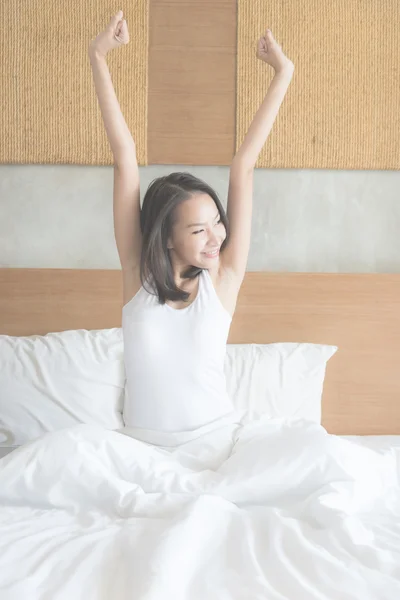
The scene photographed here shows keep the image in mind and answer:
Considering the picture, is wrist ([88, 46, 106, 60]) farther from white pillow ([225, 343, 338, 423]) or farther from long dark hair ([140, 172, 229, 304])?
white pillow ([225, 343, 338, 423])

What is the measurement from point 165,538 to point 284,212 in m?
1.92

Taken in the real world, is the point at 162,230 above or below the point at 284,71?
below

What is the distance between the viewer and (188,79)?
2.79m

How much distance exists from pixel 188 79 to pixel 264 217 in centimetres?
62

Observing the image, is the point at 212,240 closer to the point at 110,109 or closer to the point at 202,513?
the point at 110,109

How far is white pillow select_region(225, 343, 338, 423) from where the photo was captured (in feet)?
7.93

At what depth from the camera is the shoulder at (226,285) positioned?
197 centimetres

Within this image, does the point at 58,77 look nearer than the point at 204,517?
No

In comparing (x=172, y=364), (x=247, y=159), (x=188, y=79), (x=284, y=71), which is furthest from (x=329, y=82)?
(x=172, y=364)

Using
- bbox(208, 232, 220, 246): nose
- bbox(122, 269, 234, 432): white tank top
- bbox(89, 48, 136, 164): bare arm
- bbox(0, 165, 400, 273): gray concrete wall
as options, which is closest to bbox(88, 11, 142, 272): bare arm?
bbox(89, 48, 136, 164): bare arm

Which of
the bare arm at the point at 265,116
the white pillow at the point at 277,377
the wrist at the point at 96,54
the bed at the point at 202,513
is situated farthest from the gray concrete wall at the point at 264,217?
the wrist at the point at 96,54

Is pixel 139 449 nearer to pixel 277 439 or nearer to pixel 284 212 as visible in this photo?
pixel 277 439

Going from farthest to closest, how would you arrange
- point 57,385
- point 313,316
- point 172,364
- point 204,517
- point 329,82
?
point 329,82 < point 313,316 < point 57,385 < point 172,364 < point 204,517

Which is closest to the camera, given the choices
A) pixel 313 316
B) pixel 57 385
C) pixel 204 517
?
pixel 204 517
